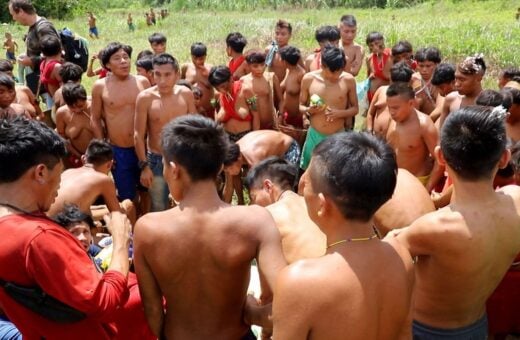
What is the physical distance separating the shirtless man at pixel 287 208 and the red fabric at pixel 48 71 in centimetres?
408

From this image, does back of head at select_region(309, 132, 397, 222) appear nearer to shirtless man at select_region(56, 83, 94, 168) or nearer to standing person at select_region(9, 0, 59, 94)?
shirtless man at select_region(56, 83, 94, 168)

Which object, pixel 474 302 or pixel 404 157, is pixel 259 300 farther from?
pixel 404 157

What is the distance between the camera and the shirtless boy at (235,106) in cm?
618

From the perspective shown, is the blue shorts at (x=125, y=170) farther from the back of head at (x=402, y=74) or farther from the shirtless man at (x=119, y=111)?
the back of head at (x=402, y=74)

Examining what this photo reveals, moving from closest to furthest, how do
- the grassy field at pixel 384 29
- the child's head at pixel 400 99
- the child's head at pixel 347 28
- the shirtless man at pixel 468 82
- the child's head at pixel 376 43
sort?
the child's head at pixel 400 99 → the shirtless man at pixel 468 82 → the child's head at pixel 376 43 → the child's head at pixel 347 28 → the grassy field at pixel 384 29

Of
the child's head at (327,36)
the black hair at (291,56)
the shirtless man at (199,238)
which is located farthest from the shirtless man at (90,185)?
the child's head at (327,36)

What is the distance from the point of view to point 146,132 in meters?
5.53

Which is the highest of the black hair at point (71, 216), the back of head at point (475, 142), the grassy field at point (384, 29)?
the back of head at point (475, 142)

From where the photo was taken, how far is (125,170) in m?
5.76

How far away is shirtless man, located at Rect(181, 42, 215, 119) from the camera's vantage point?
716 centimetres

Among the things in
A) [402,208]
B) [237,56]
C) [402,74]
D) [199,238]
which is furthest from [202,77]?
[199,238]

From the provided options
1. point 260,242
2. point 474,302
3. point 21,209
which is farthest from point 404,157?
point 21,209

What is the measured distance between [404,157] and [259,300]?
8.26 feet

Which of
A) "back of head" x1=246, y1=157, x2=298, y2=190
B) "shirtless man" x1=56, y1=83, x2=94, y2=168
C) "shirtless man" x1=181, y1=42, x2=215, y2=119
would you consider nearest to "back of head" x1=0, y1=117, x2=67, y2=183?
"back of head" x1=246, y1=157, x2=298, y2=190
